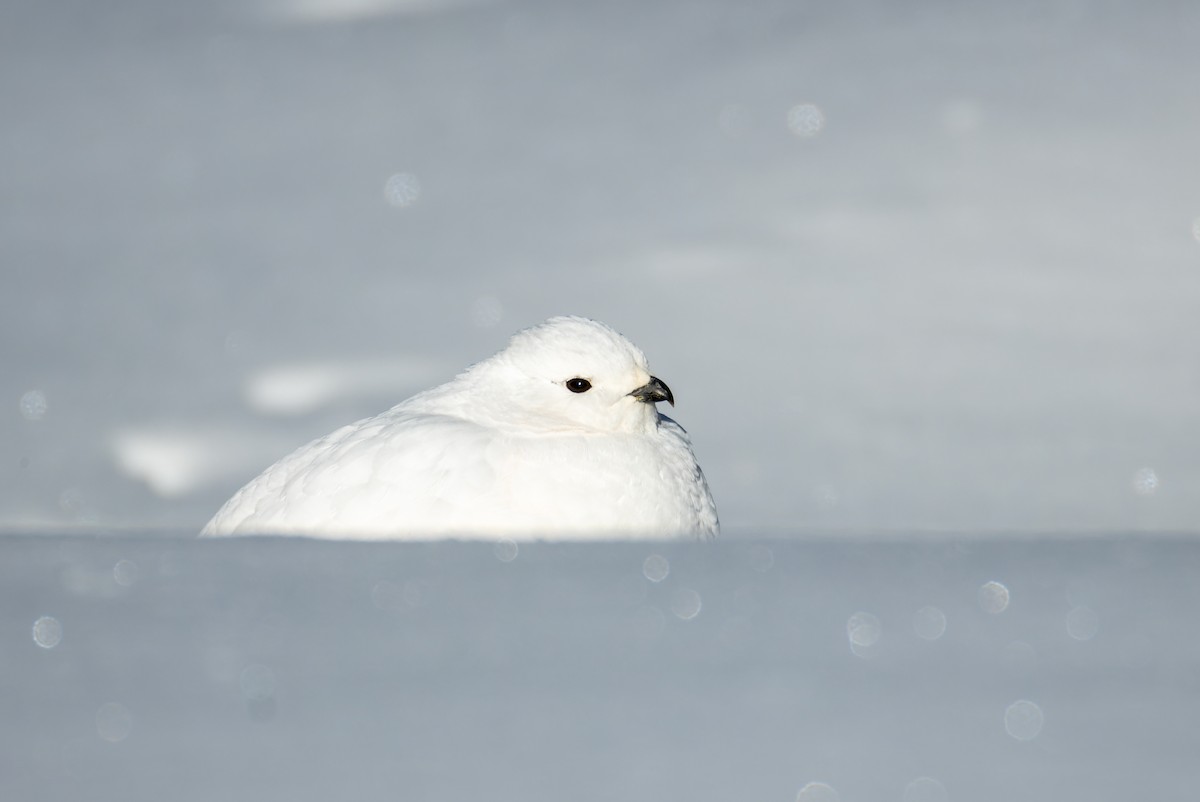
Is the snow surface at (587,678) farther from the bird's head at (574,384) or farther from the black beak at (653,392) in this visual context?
the black beak at (653,392)

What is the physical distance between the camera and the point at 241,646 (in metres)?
2.23

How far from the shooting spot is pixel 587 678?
6.89ft

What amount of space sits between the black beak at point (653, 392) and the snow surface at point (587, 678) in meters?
2.54

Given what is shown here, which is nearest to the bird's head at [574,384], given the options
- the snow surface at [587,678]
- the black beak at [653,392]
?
the black beak at [653,392]

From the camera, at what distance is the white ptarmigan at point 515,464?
4676 millimetres

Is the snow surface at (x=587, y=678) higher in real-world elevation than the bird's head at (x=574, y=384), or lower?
lower

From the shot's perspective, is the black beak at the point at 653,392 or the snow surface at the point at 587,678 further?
the black beak at the point at 653,392

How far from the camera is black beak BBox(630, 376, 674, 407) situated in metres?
5.53

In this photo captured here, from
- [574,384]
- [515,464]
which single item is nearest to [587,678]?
[515,464]

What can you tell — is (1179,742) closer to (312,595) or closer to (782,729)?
(782,729)

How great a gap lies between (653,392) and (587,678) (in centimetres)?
350

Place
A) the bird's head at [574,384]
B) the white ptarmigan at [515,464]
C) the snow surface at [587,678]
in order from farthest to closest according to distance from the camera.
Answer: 1. the bird's head at [574,384]
2. the white ptarmigan at [515,464]
3. the snow surface at [587,678]

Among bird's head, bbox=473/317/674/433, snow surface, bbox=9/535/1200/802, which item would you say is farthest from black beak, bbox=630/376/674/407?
snow surface, bbox=9/535/1200/802

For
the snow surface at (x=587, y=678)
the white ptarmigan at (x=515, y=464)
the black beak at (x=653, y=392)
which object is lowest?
the snow surface at (x=587, y=678)
